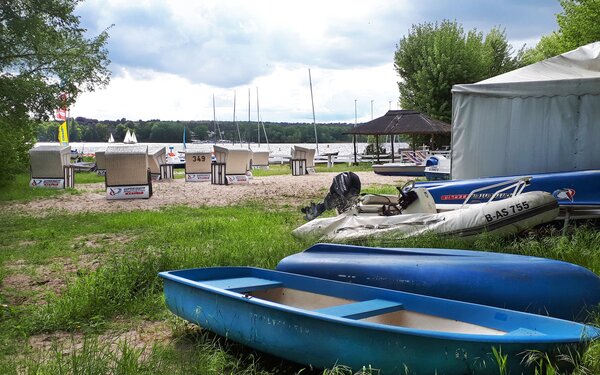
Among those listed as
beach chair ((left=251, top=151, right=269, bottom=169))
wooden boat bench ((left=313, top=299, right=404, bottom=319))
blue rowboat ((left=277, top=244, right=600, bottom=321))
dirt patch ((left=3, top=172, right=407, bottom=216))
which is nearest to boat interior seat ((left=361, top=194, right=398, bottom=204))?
blue rowboat ((left=277, top=244, right=600, bottom=321))

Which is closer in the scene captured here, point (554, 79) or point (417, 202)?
point (417, 202)

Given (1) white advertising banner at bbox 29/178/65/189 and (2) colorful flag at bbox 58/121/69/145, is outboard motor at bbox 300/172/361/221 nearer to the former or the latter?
(1) white advertising banner at bbox 29/178/65/189

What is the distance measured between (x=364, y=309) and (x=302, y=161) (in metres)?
25.8

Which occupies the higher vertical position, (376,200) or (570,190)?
(570,190)

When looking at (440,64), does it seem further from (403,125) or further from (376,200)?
(376,200)

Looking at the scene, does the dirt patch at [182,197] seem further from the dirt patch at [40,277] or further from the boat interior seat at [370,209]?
the dirt patch at [40,277]

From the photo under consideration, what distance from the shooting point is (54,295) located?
6.76 meters

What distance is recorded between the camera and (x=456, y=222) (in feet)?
28.5

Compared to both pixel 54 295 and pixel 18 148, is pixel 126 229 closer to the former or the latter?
pixel 54 295

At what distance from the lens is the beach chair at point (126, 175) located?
1767 cm

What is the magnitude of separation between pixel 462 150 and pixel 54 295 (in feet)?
27.1

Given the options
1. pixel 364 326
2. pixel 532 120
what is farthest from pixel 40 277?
pixel 532 120

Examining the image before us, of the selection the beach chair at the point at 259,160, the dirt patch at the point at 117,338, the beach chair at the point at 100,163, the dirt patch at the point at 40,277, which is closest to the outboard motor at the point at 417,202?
the dirt patch at the point at 40,277

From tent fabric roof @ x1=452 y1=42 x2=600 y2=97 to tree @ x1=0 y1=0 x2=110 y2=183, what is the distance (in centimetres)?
985
